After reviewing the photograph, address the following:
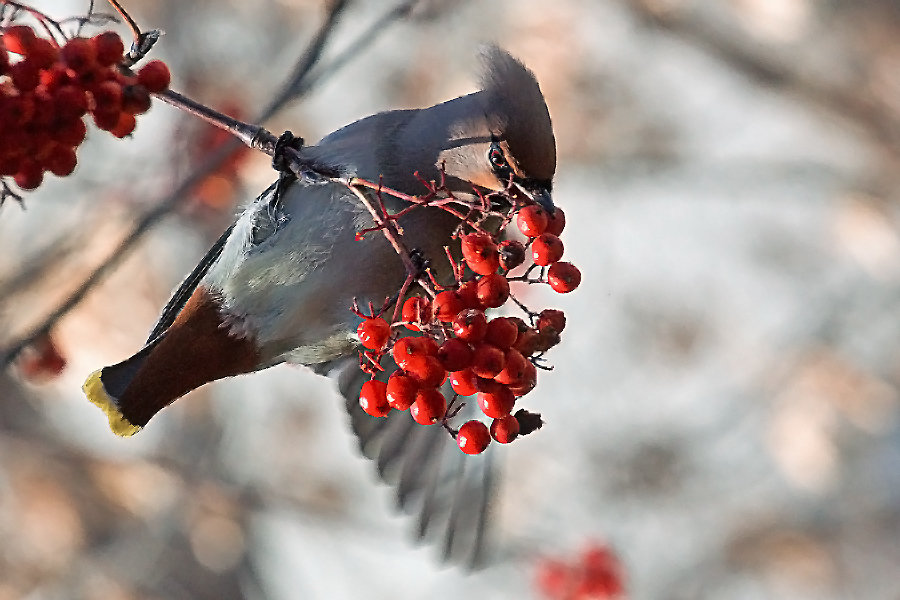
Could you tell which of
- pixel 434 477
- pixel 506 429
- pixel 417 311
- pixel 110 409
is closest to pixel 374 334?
pixel 417 311

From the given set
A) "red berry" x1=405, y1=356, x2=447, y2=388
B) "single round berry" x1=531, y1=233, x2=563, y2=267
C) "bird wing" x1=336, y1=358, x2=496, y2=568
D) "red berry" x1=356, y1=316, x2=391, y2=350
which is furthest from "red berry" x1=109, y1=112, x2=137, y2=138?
"bird wing" x1=336, y1=358, x2=496, y2=568

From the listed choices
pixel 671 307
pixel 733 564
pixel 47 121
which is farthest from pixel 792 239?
pixel 47 121

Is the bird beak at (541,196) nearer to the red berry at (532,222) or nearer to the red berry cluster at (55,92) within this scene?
the red berry at (532,222)

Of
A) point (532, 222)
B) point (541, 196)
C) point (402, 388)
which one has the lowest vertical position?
point (402, 388)

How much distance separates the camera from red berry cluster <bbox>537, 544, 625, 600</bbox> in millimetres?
3789

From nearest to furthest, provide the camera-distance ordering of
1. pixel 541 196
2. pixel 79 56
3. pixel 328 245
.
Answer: pixel 79 56 < pixel 541 196 < pixel 328 245

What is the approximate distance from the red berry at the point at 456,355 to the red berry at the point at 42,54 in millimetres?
847

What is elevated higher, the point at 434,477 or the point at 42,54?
the point at 434,477

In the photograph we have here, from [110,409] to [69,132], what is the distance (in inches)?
39.5

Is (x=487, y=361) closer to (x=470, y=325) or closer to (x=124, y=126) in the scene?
(x=470, y=325)

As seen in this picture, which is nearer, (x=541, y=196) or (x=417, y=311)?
(x=417, y=311)

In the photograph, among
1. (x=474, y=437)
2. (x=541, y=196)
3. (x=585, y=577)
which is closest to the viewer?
(x=474, y=437)

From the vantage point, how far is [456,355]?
5.29 ft

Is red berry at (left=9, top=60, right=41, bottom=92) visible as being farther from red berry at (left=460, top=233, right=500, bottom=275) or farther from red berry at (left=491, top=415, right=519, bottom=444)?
red berry at (left=491, top=415, right=519, bottom=444)
